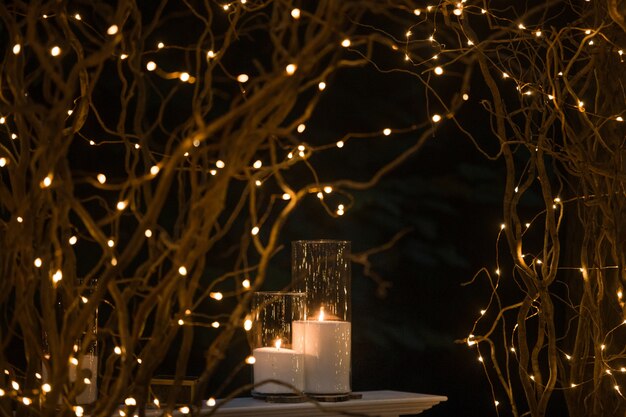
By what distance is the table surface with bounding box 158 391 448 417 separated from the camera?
7.95 ft

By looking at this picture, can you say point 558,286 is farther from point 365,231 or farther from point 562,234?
point 365,231

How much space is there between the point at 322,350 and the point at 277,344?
0.11 meters

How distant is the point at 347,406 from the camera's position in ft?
8.39

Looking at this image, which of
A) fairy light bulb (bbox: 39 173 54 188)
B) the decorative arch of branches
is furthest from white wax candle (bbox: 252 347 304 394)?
fairy light bulb (bbox: 39 173 54 188)

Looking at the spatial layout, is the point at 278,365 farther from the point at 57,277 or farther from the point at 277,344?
the point at 57,277

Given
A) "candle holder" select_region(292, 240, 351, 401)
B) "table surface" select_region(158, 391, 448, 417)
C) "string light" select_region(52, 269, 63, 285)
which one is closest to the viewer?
"string light" select_region(52, 269, 63, 285)

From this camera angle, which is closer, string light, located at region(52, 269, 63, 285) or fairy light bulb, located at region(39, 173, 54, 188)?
fairy light bulb, located at region(39, 173, 54, 188)

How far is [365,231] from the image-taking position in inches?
122

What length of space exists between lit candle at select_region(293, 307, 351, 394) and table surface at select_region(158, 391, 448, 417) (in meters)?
0.05

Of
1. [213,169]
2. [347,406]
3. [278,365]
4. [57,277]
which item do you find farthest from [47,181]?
[347,406]

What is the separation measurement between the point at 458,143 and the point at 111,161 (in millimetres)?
1236

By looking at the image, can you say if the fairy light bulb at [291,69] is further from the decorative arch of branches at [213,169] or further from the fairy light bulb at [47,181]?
the fairy light bulb at [47,181]

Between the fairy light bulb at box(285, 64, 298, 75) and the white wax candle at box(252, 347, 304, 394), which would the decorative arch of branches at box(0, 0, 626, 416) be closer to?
the fairy light bulb at box(285, 64, 298, 75)

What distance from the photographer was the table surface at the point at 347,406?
2.42 m
